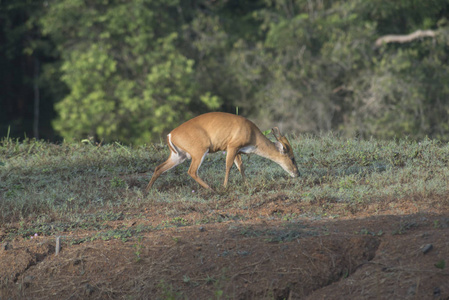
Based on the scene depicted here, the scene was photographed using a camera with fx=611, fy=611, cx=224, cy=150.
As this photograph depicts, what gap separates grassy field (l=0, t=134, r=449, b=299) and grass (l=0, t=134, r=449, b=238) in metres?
0.03

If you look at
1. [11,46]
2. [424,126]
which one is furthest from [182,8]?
[424,126]

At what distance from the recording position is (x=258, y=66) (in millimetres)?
19047

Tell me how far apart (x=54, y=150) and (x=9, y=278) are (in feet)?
19.5

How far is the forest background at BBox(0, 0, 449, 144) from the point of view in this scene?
17.9 metres

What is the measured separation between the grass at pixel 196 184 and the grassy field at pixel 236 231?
0.08 feet

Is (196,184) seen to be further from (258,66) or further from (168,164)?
(258,66)

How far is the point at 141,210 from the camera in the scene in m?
7.00

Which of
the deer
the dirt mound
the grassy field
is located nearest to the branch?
the grassy field

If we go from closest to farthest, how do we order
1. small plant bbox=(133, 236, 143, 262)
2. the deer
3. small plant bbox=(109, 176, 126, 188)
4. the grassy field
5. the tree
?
the grassy field
small plant bbox=(133, 236, 143, 262)
the deer
small plant bbox=(109, 176, 126, 188)
the tree

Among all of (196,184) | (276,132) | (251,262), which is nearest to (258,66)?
(276,132)

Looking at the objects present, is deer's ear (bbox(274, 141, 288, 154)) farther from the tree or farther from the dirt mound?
the tree

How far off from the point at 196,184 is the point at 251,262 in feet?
11.3

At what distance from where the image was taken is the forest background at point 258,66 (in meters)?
17.9

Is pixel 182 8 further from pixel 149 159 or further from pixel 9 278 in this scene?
pixel 9 278
